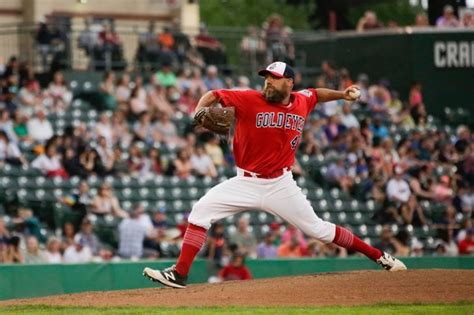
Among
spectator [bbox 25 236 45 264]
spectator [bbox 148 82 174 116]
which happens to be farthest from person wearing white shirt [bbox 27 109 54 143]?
spectator [bbox 25 236 45 264]

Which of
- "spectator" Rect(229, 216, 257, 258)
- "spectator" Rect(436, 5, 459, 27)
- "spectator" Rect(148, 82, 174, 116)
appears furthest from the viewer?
"spectator" Rect(436, 5, 459, 27)

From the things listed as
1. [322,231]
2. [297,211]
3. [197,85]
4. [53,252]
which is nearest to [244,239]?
[53,252]

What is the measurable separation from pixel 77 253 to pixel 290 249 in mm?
3204

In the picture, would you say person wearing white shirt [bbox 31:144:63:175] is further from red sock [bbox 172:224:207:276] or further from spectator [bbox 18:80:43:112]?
red sock [bbox 172:224:207:276]

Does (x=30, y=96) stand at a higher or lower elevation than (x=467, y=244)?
higher

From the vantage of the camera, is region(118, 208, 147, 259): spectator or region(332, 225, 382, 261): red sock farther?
region(118, 208, 147, 259): spectator

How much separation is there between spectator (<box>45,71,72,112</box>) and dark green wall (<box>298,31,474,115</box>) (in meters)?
7.08

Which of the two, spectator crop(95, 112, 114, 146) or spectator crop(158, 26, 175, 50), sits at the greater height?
spectator crop(158, 26, 175, 50)

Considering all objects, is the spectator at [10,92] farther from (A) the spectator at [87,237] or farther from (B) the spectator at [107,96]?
(A) the spectator at [87,237]

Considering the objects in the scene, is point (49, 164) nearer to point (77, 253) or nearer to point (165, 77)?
point (77, 253)

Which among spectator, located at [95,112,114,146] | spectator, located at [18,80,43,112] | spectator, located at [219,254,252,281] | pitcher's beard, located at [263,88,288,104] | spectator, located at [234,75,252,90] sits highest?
pitcher's beard, located at [263,88,288,104]

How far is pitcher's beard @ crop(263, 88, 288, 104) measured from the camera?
11.5 metres

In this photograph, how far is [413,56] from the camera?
26984 millimetres

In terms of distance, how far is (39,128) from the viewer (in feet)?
65.6
